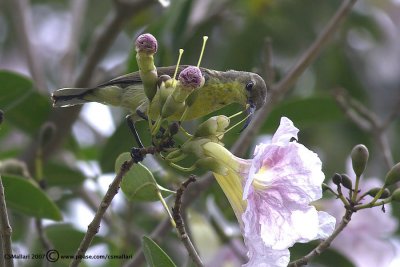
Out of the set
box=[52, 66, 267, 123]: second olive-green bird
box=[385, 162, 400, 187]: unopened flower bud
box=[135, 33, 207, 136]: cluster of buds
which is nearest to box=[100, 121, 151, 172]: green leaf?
box=[52, 66, 267, 123]: second olive-green bird

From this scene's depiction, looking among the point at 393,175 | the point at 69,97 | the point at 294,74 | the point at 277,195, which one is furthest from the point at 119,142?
the point at 393,175

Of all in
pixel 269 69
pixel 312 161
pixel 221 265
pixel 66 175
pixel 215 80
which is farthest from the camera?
pixel 221 265

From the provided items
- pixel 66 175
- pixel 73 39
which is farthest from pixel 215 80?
pixel 73 39

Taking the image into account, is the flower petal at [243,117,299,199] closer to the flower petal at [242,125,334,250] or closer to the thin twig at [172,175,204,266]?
the flower petal at [242,125,334,250]

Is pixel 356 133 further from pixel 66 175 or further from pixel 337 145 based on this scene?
pixel 66 175

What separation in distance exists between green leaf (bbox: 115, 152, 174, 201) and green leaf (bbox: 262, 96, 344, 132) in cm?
161

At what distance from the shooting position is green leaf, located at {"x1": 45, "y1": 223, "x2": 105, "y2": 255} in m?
4.06

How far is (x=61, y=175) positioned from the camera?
163 inches

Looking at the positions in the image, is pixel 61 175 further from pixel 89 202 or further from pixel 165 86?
pixel 165 86

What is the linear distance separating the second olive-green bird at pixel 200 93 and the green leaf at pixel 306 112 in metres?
0.79

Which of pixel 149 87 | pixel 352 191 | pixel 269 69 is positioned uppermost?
pixel 149 87

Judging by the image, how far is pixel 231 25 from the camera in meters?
6.08

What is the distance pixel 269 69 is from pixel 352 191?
4.59 ft

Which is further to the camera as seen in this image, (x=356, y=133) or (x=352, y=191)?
(x=356, y=133)
